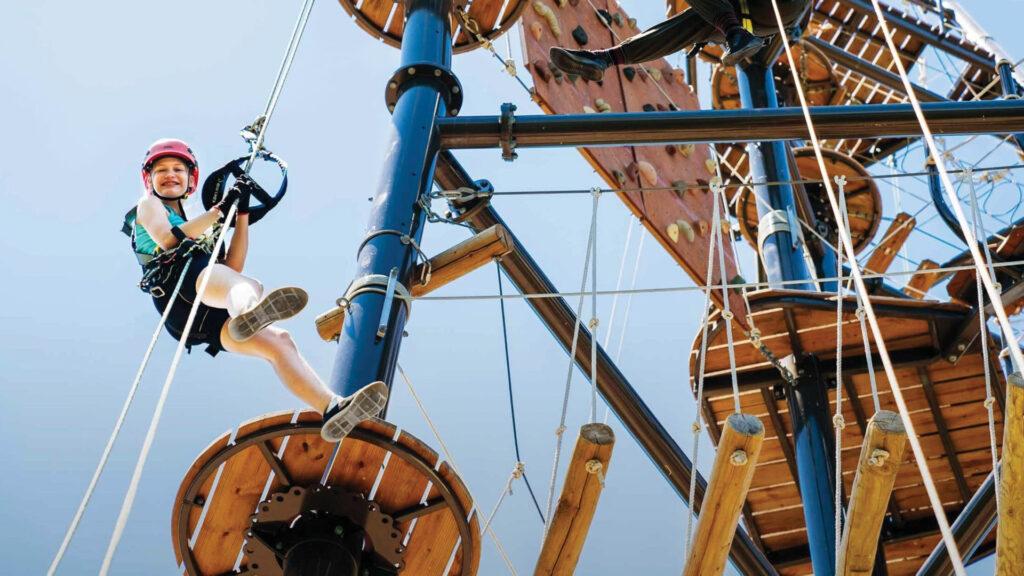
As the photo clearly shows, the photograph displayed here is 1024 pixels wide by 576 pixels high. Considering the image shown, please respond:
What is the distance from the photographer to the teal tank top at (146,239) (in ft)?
16.7

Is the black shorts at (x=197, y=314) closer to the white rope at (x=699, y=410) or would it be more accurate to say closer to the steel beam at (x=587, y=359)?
the steel beam at (x=587, y=359)

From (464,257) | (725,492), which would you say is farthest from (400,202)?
(725,492)

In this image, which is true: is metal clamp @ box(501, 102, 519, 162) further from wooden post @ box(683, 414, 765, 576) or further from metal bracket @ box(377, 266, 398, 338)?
wooden post @ box(683, 414, 765, 576)

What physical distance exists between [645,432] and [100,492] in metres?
15.2

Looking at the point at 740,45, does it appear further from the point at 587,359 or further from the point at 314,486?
the point at 314,486

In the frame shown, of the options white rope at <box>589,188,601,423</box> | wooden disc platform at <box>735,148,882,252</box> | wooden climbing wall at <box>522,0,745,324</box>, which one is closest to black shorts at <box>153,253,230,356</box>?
white rope at <box>589,188,601,423</box>

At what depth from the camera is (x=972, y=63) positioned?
16.0 metres

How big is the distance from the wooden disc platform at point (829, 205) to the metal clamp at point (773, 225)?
2326mm

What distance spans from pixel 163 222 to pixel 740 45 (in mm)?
3171

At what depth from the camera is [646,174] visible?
24.6 ft

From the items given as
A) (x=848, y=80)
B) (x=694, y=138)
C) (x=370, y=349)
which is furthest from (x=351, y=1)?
(x=848, y=80)

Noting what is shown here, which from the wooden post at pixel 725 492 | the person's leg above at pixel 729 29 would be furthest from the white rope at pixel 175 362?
the person's leg above at pixel 729 29

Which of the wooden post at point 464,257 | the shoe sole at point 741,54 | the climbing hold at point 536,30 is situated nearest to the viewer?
the wooden post at point 464,257

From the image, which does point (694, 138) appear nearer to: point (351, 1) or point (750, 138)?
point (750, 138)
